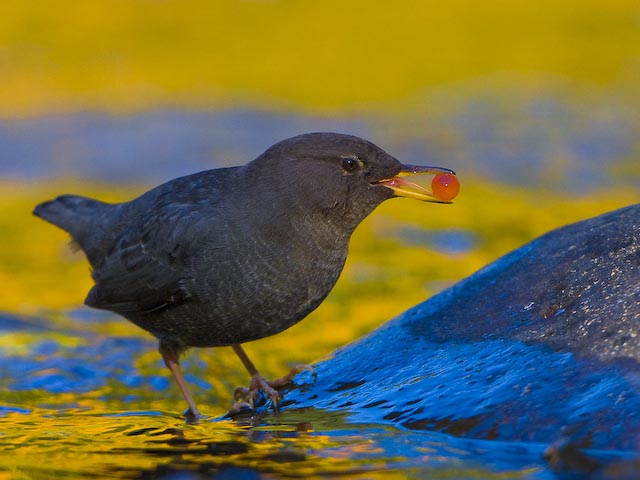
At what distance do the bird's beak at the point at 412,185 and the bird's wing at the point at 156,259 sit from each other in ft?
2.36

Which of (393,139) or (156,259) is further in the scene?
(393,139)

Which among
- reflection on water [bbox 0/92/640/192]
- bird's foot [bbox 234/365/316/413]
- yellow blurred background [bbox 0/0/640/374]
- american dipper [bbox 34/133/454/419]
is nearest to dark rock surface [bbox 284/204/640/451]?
bird's foot [bbox 234/365/316/413]

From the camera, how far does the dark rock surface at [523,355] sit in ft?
11.6

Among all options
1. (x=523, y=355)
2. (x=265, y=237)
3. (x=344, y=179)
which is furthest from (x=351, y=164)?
(x=523, y=355)

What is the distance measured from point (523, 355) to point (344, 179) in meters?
1.08

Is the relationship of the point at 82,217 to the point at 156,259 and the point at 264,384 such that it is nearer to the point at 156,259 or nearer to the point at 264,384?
the point at 156,259

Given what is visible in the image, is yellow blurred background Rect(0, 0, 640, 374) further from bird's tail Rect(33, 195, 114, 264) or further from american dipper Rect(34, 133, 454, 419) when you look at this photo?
american dipper Rect(34, 133, 454, 419)

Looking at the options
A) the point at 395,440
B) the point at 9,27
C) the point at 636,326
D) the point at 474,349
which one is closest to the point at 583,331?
the point at 636,326

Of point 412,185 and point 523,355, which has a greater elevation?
point 412,185

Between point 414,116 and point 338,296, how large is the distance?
5859 millimetres

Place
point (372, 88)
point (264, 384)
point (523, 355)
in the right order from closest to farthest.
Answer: point (523, 355), point (264, 384), point (372, 88)

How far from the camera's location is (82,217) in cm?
580

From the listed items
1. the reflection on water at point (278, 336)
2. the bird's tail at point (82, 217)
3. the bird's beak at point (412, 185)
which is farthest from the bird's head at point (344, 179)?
the bird's tail at point (82, 217)

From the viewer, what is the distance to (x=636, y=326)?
366 centimetres
